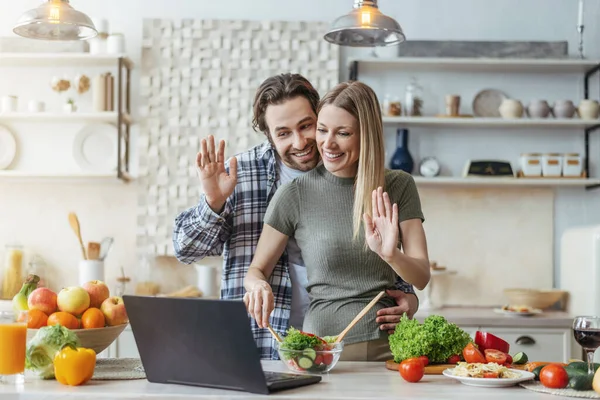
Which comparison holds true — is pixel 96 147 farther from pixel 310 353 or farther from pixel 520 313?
pixel 310 353

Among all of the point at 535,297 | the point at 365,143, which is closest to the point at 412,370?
the point at 365,143

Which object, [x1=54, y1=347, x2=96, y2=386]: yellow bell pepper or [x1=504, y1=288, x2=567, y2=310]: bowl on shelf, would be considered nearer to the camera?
[x1=54, y1=347, x2=96, y2=386]: yellow bell pepper

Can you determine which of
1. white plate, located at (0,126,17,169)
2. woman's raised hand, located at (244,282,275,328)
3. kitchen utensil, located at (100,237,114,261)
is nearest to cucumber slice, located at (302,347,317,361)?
woman's raised hand, located at (244,282,275,328)

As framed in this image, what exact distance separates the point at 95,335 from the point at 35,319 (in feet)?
0.49

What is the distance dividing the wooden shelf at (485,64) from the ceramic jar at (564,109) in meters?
0.23

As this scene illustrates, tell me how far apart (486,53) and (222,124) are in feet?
5.20

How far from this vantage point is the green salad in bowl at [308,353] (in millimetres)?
1941

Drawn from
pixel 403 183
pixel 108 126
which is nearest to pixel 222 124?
pixel 108 126

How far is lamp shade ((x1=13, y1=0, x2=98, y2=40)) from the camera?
290cm

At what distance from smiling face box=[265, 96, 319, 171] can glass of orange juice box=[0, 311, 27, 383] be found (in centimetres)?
105

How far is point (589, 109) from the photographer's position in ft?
15.0

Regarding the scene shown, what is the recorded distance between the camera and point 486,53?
4711 millimetres

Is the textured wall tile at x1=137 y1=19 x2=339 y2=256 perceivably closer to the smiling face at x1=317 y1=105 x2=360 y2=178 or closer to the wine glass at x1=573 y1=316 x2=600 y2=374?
the smiling face at x1=317 y1=105 x2=360 y2=178

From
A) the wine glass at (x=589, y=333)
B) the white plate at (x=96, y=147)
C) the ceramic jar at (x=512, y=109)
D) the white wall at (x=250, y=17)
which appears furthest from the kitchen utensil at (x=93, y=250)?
the wine glass at (x=589, y=333)
